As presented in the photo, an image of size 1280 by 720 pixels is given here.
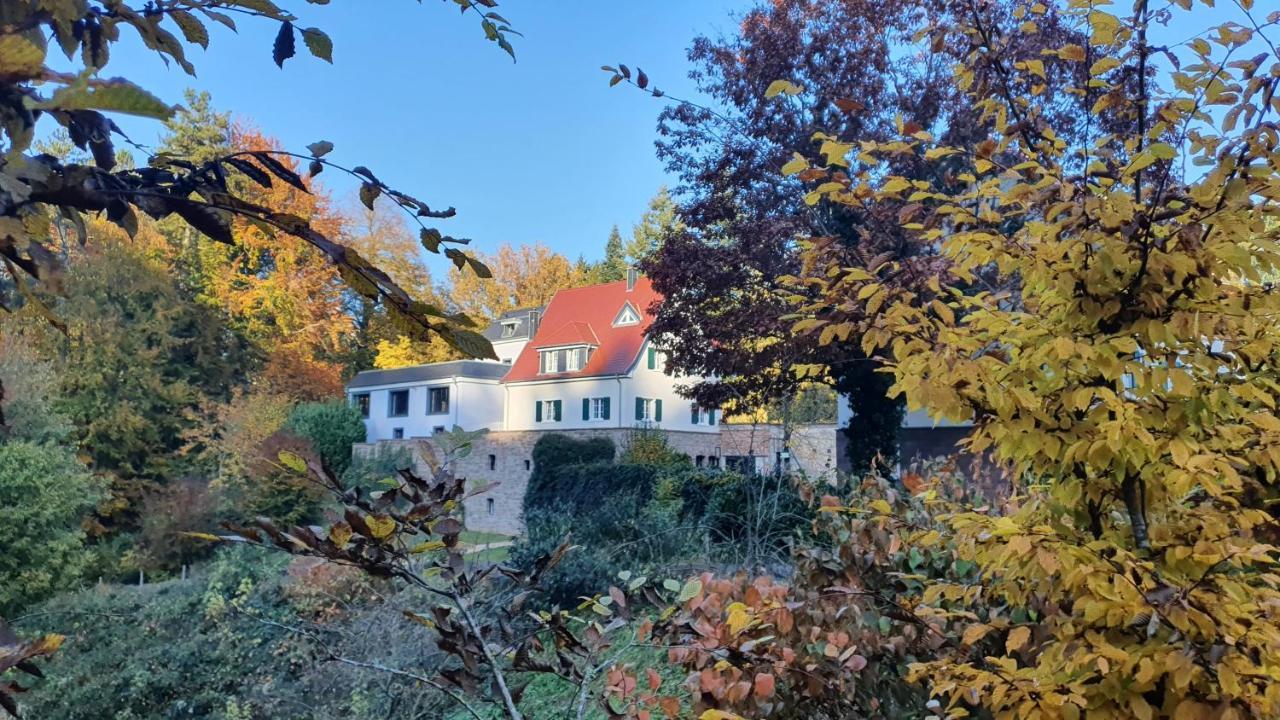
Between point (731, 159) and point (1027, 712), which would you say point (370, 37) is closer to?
point (1027, 712)

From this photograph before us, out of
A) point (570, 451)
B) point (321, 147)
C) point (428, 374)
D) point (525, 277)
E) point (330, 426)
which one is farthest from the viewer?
point (525, 277)

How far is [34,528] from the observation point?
12.8 meters

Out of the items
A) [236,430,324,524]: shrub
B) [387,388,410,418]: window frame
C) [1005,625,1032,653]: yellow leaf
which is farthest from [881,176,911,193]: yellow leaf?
[387,388,410,418]: window frame

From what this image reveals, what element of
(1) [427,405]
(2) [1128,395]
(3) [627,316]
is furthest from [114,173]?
(1) [427,405]

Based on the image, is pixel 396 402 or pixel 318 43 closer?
pixel 318 43

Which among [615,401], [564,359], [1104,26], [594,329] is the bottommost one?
[1104,26]

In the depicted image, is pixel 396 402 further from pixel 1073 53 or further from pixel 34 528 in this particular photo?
pixel 1073 53

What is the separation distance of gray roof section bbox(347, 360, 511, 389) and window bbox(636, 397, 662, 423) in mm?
5164

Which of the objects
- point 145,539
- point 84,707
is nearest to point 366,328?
point 145,539

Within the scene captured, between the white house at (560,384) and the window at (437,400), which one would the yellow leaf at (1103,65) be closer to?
the white house at (560,384)

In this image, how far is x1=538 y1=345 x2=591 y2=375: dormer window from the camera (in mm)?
29062

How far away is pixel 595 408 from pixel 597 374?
44.6 inches

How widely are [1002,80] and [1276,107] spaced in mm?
656

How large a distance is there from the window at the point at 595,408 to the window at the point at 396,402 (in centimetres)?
734
